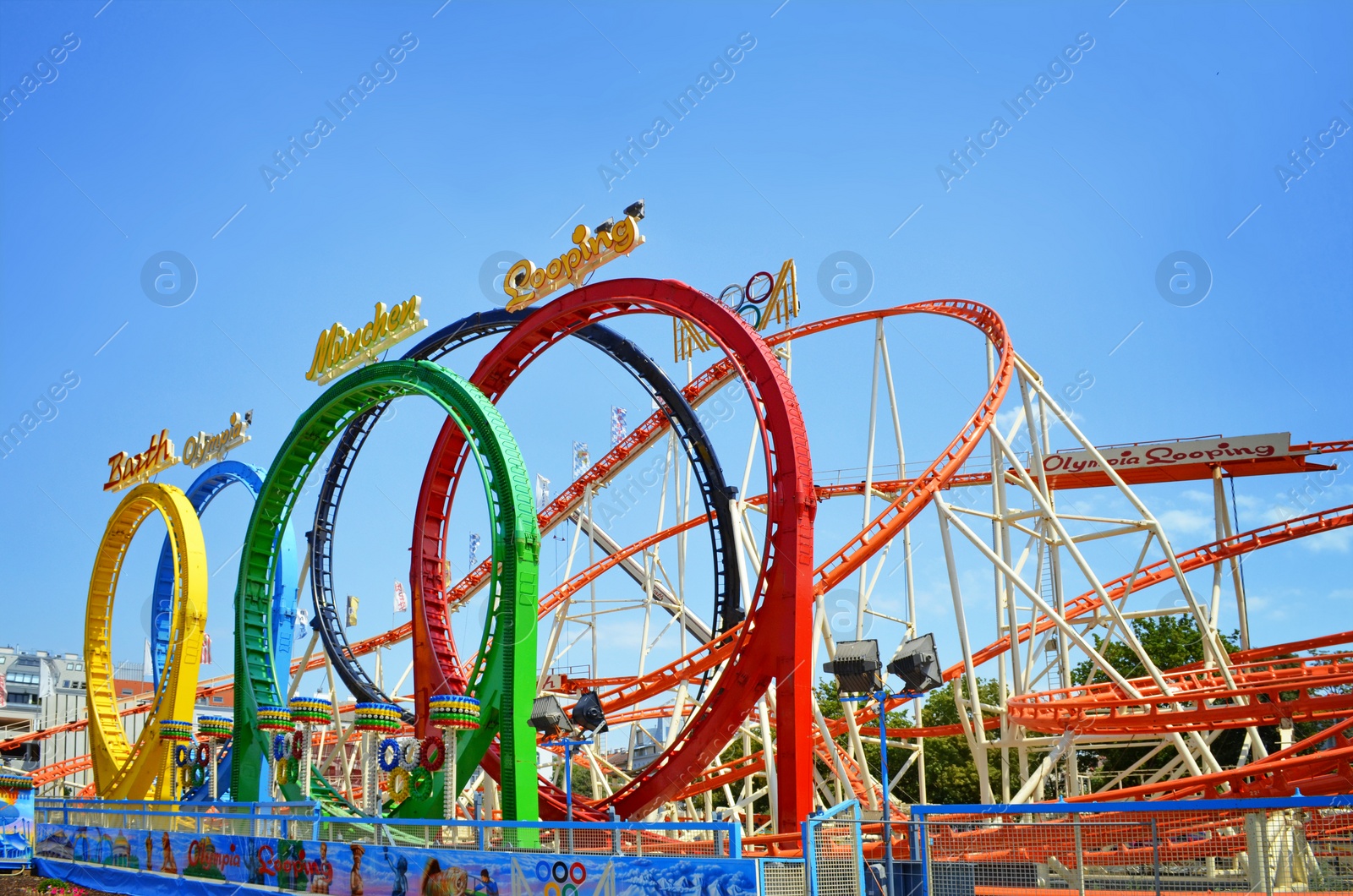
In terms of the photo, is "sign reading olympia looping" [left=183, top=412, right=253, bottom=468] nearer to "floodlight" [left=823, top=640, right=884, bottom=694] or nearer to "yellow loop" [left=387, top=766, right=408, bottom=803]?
"yellow loop" [left=387, top=766, right=408, bottom=803]

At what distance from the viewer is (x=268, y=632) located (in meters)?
19.5

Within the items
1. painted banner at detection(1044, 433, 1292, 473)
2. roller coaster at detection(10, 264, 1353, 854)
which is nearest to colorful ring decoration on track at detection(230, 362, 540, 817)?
roller coaster at detection(10, 264, 1353, 854)

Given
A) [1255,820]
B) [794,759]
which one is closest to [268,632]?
[794,759]

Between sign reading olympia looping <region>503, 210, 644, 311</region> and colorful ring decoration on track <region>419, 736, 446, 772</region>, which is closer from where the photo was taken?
colorful ring decoration on track <region>419, 736, 446, 772</region>

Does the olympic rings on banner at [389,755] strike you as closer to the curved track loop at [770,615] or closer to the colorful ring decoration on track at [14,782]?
the curved track loop at [770,615]

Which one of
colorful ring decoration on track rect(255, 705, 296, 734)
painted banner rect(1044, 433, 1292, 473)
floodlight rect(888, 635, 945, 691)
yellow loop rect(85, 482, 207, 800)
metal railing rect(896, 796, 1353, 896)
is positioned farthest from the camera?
painted banner rect(1044, 433, 1292, 473)

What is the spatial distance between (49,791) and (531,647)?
31536 mm

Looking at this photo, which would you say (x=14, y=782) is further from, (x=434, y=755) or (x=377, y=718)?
(x=434, y=755)

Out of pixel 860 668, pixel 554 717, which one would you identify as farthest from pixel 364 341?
pixel 860 668

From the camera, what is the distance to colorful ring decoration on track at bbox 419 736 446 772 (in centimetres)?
1415

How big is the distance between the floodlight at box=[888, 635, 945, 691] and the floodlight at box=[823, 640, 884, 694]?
15 centimetres

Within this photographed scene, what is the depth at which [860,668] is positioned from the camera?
10.5m

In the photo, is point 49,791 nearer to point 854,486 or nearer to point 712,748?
point 854,486

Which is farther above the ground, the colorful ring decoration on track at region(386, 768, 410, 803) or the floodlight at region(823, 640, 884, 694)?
the floodlight at region(823, 640, 884, 694)
